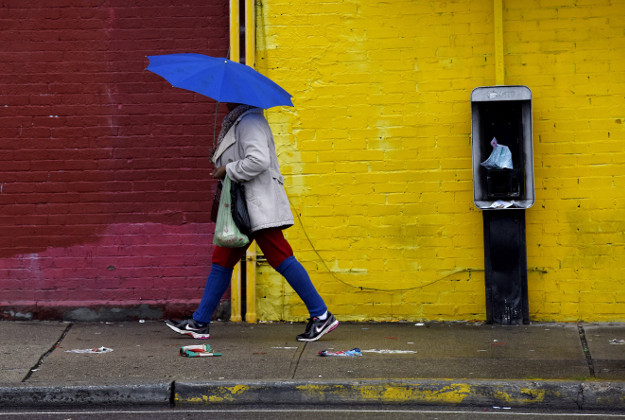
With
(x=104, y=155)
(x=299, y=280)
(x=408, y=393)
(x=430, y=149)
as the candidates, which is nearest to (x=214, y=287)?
(x=299, y=280)

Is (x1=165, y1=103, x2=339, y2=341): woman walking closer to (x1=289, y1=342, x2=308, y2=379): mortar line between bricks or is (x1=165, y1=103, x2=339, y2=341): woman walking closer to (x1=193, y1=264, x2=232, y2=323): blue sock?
(x1=193, y1=264, x2=232, y2=323): blue sock

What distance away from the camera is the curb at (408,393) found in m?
5.55

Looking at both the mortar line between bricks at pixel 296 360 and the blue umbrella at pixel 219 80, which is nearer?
the mortar line between bricks at pixel 296 360

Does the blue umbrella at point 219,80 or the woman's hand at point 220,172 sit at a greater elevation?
the blue umbrella at point 219,80

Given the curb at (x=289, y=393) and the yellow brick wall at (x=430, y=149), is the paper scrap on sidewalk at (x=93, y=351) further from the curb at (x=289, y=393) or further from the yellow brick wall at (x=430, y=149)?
the yellow brick wall at (x=430, y=149)

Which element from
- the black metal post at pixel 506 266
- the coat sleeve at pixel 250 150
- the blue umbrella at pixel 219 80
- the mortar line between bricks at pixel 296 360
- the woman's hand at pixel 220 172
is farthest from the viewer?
the black metal post at pixel 506 266

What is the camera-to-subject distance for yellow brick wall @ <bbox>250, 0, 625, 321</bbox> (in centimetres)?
765

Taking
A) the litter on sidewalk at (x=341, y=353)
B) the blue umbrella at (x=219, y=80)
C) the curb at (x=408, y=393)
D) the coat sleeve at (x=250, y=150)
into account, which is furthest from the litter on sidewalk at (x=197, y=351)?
the blue umbrella at (x=219, y=80)

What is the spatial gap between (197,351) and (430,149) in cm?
259

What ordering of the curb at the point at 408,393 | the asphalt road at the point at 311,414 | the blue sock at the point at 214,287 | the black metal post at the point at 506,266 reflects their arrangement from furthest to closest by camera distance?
1. the black metal post at the point at 506,266
2. the blue sock at the point at 214,287
3. the curb at the point at 408,393
4. the asphalt road at the point at 311,414

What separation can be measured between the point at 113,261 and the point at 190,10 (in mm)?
2170

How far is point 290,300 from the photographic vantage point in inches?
312

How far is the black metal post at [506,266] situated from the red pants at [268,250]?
176 centimetres

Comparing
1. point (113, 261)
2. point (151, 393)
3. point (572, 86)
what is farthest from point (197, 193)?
point (572, 86)
